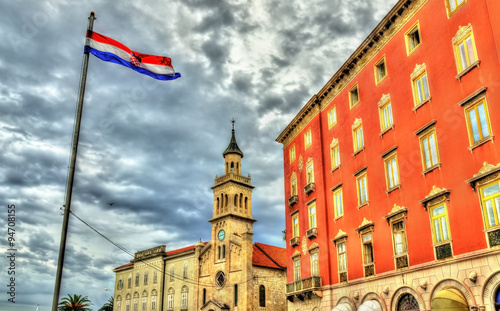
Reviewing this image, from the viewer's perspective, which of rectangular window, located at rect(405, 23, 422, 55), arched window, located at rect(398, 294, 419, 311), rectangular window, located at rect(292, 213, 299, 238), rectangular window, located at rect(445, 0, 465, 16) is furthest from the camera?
rectangular window, located at rect(292, 213, 299, 238)

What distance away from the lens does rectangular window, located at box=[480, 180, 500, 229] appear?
55.5 ft

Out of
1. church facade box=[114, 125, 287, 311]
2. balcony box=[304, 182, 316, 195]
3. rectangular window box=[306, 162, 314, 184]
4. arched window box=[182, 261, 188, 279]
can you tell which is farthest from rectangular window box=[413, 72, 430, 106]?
arched window box=[182, 261, 188, 279]

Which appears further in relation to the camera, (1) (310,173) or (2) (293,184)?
(2) (293,184)

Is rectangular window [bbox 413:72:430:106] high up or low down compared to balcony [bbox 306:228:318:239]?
up

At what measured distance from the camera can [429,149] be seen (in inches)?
835

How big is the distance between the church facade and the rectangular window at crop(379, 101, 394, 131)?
1165 inches

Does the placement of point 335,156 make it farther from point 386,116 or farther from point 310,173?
point 386,116

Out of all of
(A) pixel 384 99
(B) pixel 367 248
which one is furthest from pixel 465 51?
(B) pixel 367 248

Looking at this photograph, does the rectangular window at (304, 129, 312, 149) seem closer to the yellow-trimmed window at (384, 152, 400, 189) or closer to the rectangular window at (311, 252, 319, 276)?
the rectangular window at (311, 252, 319, 276)

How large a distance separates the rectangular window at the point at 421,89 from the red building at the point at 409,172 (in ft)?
0.19

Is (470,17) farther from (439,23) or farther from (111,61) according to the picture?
(111,61)

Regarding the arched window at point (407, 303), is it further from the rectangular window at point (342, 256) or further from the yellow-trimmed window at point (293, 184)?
the yellow-trimmed window at point (293, 184)

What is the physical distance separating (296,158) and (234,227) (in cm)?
2030

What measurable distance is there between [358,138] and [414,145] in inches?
236
